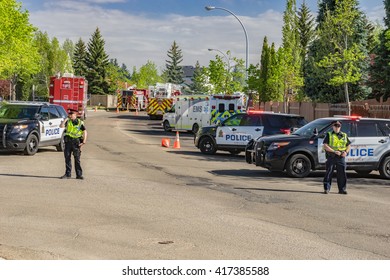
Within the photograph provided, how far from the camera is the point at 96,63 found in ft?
353

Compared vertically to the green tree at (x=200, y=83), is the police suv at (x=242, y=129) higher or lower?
lower

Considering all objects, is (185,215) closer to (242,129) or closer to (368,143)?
(368,143)

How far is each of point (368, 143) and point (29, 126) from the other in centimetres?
1076

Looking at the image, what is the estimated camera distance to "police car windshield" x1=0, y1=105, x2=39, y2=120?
21.5 m

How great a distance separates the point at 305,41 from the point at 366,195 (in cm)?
7200

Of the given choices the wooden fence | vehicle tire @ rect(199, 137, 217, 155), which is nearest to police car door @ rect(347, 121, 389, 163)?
vehicle tire @ rect(199, 137, 217, 155)

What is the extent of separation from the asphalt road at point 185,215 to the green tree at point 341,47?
15.1 meters

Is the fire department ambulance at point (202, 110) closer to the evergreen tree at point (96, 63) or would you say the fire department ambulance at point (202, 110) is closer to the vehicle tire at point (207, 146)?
the vehicle tire at point (207, 146)

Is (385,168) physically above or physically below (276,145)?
below

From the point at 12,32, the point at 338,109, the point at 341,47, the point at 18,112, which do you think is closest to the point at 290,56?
the point at 338,109

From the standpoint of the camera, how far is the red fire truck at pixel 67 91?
136ft

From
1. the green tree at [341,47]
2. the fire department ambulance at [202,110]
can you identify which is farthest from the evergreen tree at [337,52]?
the fire department ambulance at [202,110]

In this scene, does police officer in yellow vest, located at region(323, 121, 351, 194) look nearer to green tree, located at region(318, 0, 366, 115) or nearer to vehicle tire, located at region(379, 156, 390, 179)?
vehicle tire, located at region(379, 156, 390, 179)

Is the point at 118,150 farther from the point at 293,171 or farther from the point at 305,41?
the point at 305,41
